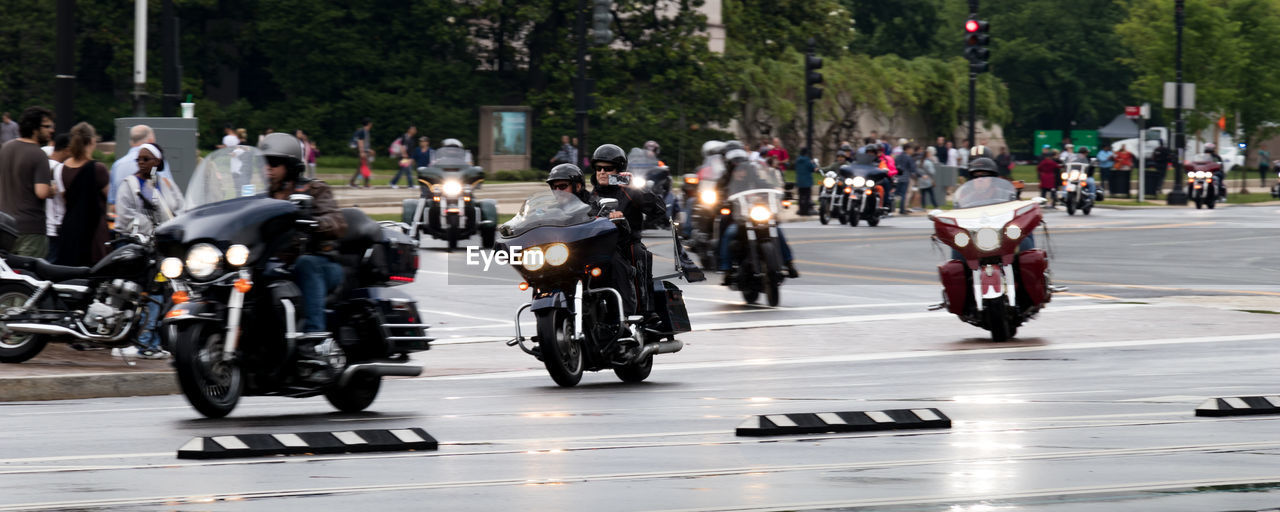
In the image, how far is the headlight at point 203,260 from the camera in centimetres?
977

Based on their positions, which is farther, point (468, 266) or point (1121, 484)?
point (468, 266)

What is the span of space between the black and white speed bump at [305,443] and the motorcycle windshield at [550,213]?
392 cm

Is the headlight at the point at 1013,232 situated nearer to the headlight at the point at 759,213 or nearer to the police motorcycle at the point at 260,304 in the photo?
the headlight at the point at 759,213

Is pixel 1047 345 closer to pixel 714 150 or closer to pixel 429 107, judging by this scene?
pixel 714 150

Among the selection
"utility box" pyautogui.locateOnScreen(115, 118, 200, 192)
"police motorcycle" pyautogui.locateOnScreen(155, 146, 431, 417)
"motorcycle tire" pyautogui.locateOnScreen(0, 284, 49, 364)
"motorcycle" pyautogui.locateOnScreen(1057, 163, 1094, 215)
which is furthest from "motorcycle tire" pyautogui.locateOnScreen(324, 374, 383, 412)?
"motorcycle" pyautogui.locateOnScreen(1057, 163, 1094, 215)

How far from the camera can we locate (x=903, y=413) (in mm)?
10008

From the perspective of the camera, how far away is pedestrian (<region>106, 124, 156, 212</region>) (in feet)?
47.0

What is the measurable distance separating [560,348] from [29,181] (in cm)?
459

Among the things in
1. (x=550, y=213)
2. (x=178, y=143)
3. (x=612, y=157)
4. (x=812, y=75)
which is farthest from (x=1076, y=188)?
(x=550, y=213)

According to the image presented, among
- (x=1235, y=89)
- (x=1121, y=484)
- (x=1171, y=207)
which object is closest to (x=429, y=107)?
(x=1171, y=207)

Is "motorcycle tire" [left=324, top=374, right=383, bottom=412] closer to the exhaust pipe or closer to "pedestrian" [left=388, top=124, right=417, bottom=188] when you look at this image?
the exhaust pipe

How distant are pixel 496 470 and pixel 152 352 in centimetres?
650

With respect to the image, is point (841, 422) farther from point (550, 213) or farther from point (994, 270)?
point (994, 270)

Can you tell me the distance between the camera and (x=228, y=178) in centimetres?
1049
